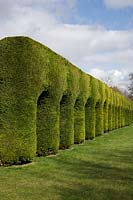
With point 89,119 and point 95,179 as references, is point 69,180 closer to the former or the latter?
point 95,179

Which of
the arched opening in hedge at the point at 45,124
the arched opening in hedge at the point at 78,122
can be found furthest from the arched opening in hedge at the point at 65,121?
the arched opening in hedge at the point at 78,122

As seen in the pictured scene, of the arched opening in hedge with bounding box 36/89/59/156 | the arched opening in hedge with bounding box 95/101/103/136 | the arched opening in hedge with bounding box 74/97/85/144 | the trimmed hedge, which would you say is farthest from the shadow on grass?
the arched opening in hedge with bounding box 95/101/103/136

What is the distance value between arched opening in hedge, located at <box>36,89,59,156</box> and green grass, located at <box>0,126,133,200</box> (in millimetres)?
755

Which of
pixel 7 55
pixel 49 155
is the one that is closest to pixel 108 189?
pixel 7 55

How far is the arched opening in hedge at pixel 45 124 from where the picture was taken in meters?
15.0

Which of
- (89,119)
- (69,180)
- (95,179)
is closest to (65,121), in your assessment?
(89,119)

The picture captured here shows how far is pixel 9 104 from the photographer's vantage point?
490 inches

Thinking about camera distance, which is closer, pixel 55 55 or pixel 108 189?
pixel 108 189

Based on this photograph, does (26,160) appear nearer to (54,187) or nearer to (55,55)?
(54,187)

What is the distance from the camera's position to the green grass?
27.4ft

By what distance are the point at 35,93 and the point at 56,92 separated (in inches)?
104

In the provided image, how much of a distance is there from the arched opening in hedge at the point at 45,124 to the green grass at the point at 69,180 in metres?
0.75

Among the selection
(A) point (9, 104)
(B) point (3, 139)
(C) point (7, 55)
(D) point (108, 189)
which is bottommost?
(D) point (108, 189)

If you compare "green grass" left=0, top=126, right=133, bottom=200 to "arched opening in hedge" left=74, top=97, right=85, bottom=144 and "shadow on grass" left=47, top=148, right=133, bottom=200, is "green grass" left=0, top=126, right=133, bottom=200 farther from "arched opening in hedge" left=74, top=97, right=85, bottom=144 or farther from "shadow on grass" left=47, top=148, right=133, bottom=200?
"arched opening in hedge" left=74, top=97, right=85, bottom=144
